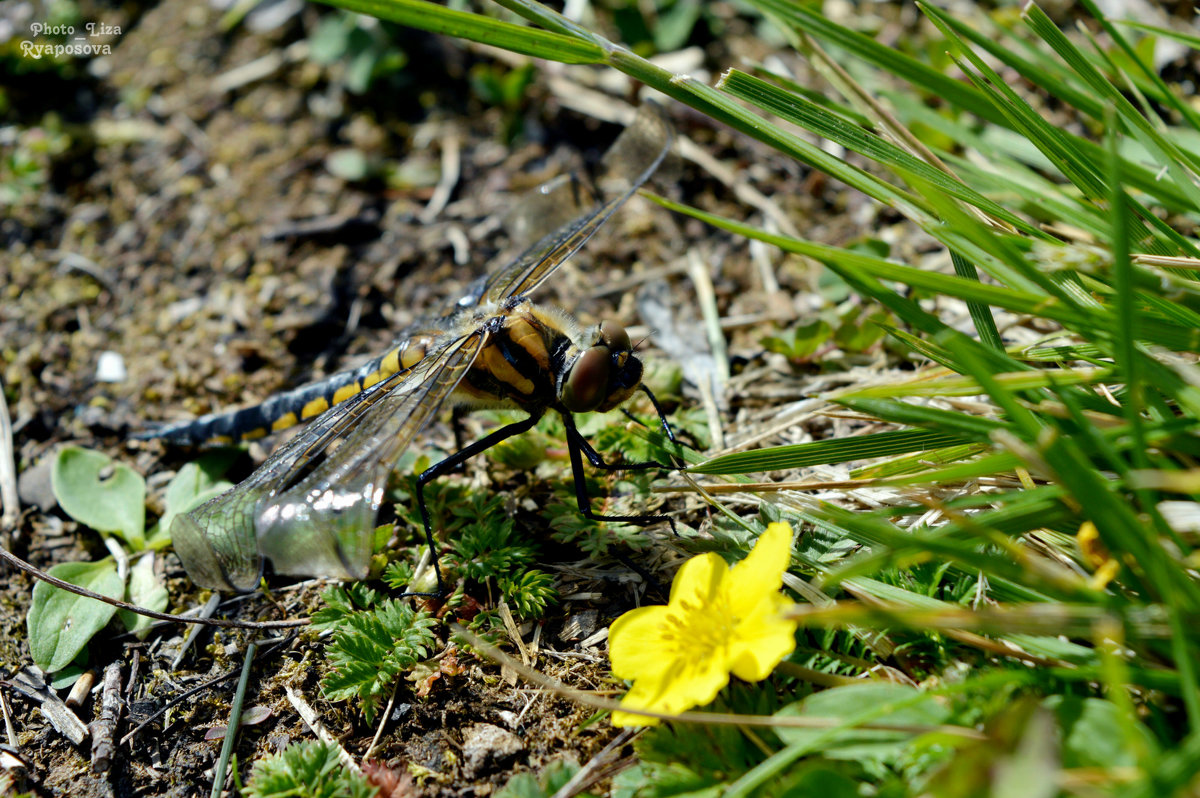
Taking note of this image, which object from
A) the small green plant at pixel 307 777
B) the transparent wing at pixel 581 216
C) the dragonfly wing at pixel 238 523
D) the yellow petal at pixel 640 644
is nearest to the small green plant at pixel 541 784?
the yellow petal at pixel 640 644

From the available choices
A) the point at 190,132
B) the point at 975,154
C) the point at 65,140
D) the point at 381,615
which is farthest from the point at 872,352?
the point at 65,140

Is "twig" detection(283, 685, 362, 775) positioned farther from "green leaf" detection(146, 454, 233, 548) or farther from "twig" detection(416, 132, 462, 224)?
"twig" detection(416, 132, 462, 224)

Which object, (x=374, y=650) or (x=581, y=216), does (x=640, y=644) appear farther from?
(x=581, y=216)

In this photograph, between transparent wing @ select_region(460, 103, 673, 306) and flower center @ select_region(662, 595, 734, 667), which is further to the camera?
transparent wing @ select_region(460, 103, 673, 306)

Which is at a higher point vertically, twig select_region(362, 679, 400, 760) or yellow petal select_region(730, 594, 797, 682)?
yellow petal select_region(730, 594, 797, 682)

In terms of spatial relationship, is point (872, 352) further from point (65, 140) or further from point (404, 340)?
point (65, 140)

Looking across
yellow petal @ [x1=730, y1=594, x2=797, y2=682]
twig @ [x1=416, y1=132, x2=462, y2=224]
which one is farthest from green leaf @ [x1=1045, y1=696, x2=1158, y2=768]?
twig @ [x1=416, y1=132, x2=462, y2=224]

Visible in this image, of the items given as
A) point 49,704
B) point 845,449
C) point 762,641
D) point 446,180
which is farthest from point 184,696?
point 446,180
